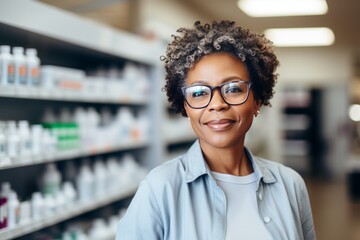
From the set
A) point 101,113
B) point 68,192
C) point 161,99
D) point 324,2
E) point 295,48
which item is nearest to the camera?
point 68,192

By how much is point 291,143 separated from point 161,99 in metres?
9.56

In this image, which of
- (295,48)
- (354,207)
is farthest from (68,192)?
(295,48)

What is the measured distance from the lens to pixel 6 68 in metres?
2.51

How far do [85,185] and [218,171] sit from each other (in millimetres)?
2088

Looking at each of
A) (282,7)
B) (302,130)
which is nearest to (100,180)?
(282,7)

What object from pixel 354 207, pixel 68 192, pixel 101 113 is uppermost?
pixel 101 113

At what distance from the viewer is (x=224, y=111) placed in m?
1.46

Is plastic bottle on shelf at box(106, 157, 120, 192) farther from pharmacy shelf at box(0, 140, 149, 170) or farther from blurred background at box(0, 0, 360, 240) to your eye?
pharmacy shelf at box(0, 140, 149, 170)

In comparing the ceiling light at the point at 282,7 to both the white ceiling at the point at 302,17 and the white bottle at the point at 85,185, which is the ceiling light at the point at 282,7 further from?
the white bottle at the point at 85,185

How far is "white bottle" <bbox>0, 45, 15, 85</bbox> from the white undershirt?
144 cm

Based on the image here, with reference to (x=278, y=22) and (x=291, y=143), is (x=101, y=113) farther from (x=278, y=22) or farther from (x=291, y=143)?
(x=291, y=143)

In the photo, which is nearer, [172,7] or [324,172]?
[172,7]

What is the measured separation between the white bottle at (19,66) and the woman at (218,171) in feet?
4.17


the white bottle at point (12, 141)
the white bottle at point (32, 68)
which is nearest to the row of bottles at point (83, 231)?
the white bottle at point (12, 141)
